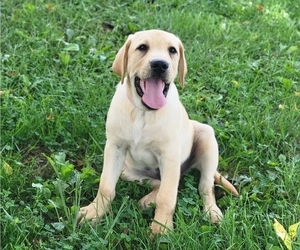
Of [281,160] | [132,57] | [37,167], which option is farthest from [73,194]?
[281,160]

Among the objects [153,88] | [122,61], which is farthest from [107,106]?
[153,88]

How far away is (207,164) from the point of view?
3.70 metres

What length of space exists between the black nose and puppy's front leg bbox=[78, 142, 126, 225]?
587 mm

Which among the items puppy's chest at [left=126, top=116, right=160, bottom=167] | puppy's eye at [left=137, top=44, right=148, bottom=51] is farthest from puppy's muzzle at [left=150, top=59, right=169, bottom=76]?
puppy's chest at [left=126, top=116, right=160, bottom=167]

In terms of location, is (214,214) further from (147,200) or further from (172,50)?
(172,50)

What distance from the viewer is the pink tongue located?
3.29 meters

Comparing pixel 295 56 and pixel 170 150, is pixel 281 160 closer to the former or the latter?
pixel 170 150

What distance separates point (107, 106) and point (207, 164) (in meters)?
1.20

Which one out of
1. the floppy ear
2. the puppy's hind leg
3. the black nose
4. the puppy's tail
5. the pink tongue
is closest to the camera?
the black nose

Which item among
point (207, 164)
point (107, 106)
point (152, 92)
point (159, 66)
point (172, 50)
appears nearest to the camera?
point (159, 66)

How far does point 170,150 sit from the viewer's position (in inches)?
133

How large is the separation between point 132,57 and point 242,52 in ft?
8.43

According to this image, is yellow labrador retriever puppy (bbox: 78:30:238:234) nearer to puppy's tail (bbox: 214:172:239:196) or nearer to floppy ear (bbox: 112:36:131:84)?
floppy ear (bbox: 112:36:131:84)

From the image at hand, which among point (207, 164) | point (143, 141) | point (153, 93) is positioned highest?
point (153, 93)
